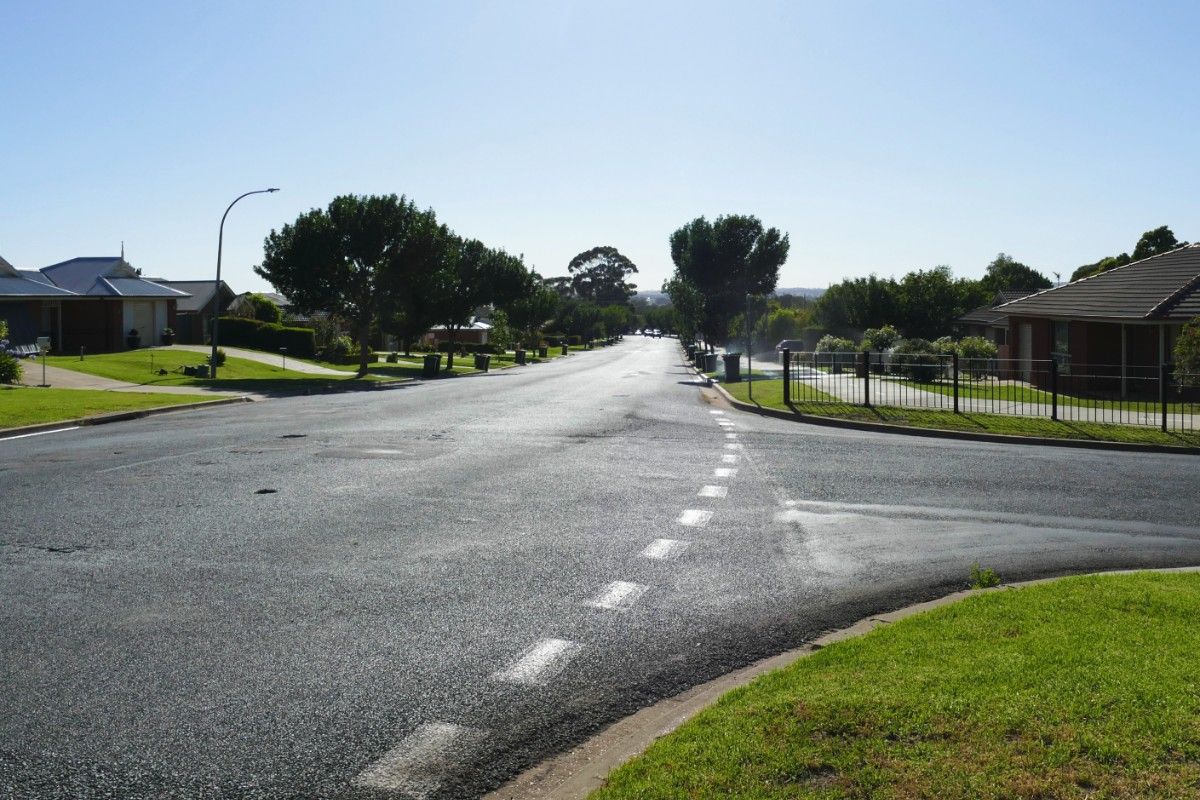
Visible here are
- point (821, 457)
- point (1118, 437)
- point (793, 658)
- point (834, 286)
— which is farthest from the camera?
point (834, 286)

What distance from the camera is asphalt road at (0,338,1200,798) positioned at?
4.73 meters

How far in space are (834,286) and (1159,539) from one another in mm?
69317

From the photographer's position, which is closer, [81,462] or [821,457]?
[81,462]

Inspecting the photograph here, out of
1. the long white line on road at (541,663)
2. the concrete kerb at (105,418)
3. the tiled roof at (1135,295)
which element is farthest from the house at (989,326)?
the long white line on road at (541,663)

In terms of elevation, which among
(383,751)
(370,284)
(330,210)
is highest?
(330,210)

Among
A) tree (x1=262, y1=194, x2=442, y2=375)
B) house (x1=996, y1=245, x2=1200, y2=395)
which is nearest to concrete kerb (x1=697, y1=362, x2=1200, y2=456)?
house (x1=996, y1=245, x2=1200, y2=395)

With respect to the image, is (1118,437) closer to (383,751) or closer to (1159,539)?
(1159,539)

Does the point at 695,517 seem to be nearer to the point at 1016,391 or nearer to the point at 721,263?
the point at 1016,391

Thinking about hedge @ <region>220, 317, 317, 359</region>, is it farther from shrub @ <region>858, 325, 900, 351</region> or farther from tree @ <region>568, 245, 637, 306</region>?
tree @ <region>568, 245, 637, 306</region>

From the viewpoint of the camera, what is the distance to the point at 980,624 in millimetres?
6098

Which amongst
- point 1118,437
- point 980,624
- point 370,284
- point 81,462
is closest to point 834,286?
point 370,284

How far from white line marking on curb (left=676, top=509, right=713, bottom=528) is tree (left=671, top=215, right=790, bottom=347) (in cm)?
6177

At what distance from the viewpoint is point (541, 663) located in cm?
581

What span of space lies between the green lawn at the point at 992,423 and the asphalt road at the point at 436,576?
192cm
